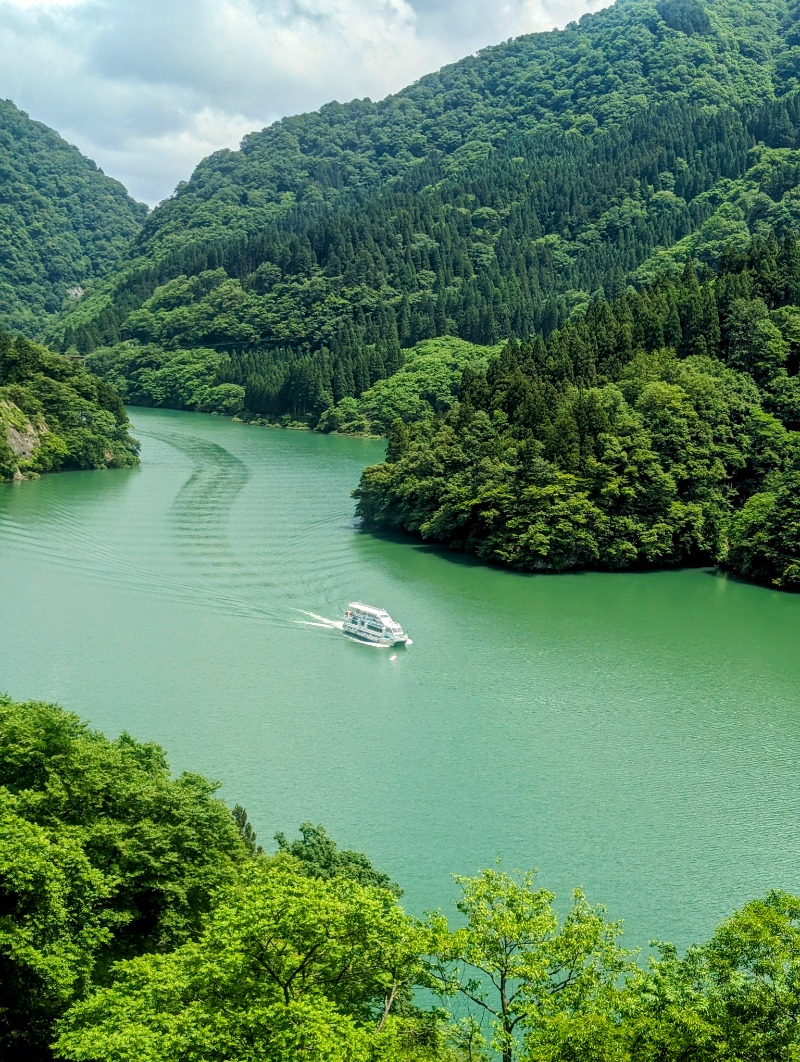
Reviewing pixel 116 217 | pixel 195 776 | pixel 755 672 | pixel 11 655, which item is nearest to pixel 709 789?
pixel 755 672

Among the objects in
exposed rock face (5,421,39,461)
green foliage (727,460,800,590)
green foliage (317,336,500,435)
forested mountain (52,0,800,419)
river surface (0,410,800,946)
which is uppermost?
forested mountain (52,0,800,419)

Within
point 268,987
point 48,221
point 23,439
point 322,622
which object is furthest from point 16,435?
point 48,221

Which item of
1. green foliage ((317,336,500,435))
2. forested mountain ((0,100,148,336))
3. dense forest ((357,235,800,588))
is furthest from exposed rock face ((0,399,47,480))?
forested mountain ((0,100,148,336))

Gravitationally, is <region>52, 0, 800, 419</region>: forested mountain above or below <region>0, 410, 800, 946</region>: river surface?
above

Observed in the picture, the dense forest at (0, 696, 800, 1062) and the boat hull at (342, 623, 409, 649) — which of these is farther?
the boat hull at (342, 623, 409, 649)

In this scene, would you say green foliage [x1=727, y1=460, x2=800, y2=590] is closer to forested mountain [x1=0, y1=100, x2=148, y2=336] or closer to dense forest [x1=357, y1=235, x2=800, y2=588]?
dense forest [x1=357, y1=235, x2=800, y2=588]

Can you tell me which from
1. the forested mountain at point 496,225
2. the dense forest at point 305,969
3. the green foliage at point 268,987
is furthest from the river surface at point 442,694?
the forested mountain at point 496,225

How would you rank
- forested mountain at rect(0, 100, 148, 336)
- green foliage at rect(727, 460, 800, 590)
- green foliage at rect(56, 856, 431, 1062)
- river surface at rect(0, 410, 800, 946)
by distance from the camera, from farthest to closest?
1. forested mountain at rect(0, 100, 148, 336)
2. green foliage at rect(727, 460, 800, 590)
3. river surface at rect(0, 410, 800, 946)
4. green foliage at rect(56, 856, 431, 1062)
